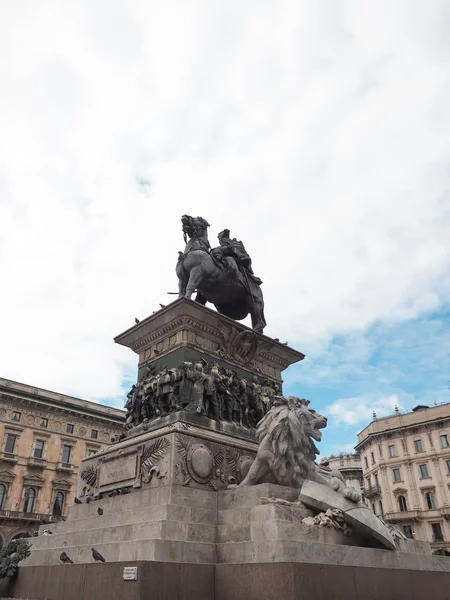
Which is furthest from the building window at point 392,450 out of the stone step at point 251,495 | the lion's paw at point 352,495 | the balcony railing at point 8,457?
the stone step at point 251,495

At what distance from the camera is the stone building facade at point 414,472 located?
169 ft

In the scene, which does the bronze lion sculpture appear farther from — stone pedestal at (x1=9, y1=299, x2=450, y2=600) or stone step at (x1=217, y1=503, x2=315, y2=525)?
stone step at (x1=217, y1=503, x2=315, y2=525)

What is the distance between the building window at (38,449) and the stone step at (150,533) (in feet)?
142

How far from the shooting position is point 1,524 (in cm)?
4372

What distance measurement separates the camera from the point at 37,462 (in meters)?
47.9

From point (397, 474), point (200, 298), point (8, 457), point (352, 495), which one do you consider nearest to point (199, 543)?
point (352, 495)

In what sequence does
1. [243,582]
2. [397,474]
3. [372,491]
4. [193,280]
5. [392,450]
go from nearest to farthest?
[243,582]
[193,280]
[397,474]
[392,450]
[372,491]

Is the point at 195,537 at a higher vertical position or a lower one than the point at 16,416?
lower

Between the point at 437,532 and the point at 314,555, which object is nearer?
the point at 314,555

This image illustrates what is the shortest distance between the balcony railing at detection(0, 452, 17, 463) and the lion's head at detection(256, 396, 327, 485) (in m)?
43.7

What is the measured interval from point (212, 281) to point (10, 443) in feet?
136

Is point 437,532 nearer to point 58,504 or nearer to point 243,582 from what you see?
point 58,504

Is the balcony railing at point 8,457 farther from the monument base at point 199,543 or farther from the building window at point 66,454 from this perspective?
the monument base at point 199,543

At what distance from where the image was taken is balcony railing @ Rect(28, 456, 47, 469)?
4744 cm
